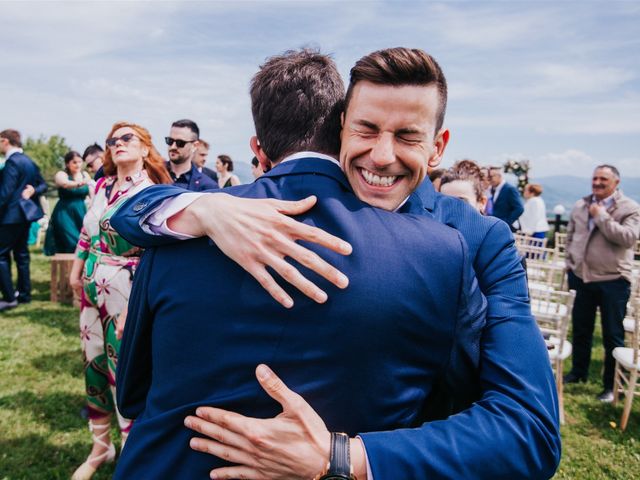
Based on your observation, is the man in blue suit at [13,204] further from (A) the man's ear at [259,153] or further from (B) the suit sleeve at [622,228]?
(B) the suit sleeve at [622,228]

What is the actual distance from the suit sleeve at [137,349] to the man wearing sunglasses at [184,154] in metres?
3.98

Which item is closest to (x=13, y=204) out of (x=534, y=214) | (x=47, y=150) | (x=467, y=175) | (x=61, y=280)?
(x=61, y=280)

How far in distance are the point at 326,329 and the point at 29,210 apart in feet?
27.9

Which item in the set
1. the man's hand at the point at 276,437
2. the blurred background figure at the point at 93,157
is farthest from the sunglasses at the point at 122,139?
the blurred background figure at the point at 93,157

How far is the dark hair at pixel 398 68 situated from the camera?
138cm

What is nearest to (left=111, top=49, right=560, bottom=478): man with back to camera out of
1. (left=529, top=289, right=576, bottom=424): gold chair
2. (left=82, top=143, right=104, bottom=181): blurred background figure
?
(left=529, top=289, right=576, bottom=424): gold chair

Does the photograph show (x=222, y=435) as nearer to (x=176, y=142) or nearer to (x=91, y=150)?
(x=176, y=142)

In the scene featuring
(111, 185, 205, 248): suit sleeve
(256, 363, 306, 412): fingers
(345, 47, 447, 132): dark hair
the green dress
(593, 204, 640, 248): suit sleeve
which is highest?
(345, 47, 447, 132): dark hair

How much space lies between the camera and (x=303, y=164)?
132 centimetres

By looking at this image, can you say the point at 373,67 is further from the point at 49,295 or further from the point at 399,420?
the point at 49,295

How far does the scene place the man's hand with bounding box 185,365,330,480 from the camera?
1.14 meters

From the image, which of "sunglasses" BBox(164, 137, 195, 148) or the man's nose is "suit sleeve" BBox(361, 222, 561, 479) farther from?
"sunglasses" BBox(164, 137, 195, 148)

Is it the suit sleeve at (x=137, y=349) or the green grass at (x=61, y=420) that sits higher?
the suit sleeve at (x=137, y=349)

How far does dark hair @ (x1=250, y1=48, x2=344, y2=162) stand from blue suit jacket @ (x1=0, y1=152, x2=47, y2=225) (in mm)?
7973
